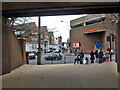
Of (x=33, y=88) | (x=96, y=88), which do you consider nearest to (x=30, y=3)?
(x=33, y=88)

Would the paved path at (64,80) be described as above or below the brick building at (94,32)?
below

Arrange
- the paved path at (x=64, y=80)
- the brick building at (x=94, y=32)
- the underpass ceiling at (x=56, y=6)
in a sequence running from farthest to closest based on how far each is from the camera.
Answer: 1. the brick building at (x=94, y=32)
2. the underpass ceiling at (x=56, y=6)
3. the paved path at (x=64, y=80)

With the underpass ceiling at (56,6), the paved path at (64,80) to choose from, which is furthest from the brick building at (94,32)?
the underpass ceiling at (56,6)

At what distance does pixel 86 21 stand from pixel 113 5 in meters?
27.6

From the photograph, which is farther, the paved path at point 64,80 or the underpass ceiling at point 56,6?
the underpass ceiling at point 56,6

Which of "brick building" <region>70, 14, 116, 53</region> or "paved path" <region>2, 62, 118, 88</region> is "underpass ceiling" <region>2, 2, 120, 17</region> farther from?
"brick building" <region>70, 14, 116, 53</region>

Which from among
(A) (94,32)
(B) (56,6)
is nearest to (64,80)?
(B) (56,6)

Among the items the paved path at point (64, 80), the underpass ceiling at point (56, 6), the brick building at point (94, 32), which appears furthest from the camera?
the brick building at point (94, 32)

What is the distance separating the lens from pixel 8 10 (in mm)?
5617

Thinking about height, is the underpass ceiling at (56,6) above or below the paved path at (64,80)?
above

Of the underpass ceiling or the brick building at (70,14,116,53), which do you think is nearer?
the underpass ceiling

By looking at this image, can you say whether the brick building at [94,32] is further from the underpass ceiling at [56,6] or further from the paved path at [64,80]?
the underpass ceiling at [56,6]

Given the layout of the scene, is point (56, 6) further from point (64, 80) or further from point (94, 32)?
point (94, 32)

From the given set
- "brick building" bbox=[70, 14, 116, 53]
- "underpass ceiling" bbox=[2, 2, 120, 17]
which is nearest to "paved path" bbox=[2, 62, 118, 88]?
"underpass ceiling" bbox=[2, 2, 120, 17]
